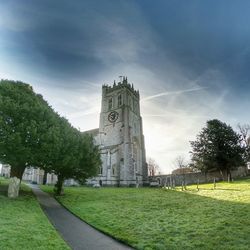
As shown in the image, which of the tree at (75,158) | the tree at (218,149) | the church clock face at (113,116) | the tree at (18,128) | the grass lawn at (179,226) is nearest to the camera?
the grass lawn at (179,226)

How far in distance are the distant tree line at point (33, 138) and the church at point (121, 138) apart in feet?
85.1

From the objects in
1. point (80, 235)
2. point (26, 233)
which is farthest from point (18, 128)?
point (80, 235)

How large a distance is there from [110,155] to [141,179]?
9.93 m

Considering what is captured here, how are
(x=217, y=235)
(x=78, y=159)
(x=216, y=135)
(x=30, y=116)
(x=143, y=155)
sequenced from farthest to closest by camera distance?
(x=143, y=155) < (x=216, y=135) < (x=78, y=159) < (x=30, y=116) < (x=217, y=235)

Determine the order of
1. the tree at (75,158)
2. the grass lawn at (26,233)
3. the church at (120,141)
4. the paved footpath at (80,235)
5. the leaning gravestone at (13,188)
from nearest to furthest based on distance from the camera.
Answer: the grass lawn at (26,233), the paved footpath at (80,235), the leaning gravestone at (13,188), the tree at (75,158), the church at (120,141)

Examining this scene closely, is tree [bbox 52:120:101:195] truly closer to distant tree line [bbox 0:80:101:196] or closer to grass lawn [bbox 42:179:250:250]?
distant tree line [bbox 0:80:101:196]

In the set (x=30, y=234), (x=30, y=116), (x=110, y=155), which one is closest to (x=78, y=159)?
(x=30, y=116)

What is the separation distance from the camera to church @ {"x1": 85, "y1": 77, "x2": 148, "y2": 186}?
55625 millimetres

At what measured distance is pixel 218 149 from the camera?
4888 cm

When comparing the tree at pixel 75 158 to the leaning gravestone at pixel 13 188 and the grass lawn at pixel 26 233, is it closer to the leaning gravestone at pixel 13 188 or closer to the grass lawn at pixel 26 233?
the leaning gravestone at pixel 13 188

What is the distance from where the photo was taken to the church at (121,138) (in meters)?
55.6

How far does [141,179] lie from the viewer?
60.0 meters

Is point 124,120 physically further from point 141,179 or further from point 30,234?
point 30,234

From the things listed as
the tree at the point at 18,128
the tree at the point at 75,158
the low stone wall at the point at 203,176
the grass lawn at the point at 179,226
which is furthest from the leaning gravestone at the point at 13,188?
the low stone wall at the point at 203,176
